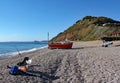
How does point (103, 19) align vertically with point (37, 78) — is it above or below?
above

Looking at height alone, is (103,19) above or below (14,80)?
above

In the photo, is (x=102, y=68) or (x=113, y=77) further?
(x=102, y=68)

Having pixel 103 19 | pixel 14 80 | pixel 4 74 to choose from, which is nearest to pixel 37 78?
pixel 14 80

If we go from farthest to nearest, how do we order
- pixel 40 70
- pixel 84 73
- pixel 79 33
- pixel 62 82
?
pixel 79 33, pixel 40 70, pixel 84 73, pixel 62 82

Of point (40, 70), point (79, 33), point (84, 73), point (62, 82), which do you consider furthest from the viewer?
point (79, 33)

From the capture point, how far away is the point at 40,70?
54.0 ft

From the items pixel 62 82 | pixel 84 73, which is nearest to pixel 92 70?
pixel 84 73

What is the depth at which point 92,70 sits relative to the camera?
16.0 m

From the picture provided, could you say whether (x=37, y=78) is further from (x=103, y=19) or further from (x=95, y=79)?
(x=103, y=19)

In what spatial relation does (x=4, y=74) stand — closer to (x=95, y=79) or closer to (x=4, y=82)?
(x=4, y=82)

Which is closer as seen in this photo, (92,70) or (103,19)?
(92,70)

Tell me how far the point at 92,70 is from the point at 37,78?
3852 millimetres

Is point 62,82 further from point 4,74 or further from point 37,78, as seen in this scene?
point 4,74

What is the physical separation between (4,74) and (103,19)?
105154 mm
